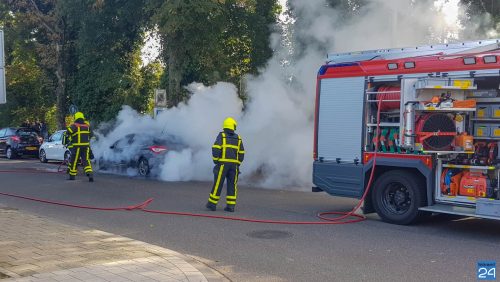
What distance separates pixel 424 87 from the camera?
859 cm

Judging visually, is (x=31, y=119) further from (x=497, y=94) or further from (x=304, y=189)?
(x=497, y=94)

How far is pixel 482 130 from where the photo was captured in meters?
8.65

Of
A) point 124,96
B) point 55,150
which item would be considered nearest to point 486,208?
point 55,150

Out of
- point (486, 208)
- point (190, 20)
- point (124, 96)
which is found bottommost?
point (486, 208)

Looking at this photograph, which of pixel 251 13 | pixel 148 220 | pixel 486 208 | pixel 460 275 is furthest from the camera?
pixel 251 13

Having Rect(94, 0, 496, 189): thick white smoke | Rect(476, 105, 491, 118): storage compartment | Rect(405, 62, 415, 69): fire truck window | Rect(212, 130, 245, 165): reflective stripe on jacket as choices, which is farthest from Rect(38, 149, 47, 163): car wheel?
Rect(476, 105, 491, 118): storage compartment

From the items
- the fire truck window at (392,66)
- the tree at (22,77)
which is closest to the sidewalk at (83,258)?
the fire truck window at (392,66)

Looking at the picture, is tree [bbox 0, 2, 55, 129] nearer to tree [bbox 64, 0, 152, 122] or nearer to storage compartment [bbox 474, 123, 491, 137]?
tree [bbox 64, 0, 152, 122]

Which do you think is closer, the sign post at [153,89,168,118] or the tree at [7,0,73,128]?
the sign post at [153,89,168,118]

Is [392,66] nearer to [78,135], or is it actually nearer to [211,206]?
[211,206]

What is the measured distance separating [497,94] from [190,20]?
45.2 feet

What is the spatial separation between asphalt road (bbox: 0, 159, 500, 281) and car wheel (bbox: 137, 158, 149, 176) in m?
3.62

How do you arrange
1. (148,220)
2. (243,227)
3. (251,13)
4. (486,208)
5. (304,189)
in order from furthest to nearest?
(251,13) → (304,189) → (148,220) → (243,227) → (486,208)

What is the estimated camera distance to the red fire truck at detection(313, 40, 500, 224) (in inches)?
A: 334
